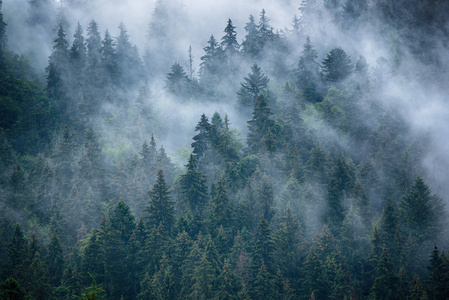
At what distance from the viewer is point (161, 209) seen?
181 feet

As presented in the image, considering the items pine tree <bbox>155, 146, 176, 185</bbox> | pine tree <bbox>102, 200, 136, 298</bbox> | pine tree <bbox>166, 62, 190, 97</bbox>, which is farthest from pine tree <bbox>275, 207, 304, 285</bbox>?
pine tree <bbox>166, 62, 190, 97</bbox>

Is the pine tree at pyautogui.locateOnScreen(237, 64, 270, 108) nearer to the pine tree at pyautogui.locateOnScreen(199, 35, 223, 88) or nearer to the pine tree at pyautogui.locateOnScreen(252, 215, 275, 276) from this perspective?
the pine tree at pyautogui.locateOnScreen(199, 35, 223, 88)

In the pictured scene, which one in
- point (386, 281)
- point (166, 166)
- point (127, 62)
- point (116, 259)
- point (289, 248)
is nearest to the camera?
point (386, 281)

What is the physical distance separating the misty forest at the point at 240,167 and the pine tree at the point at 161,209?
0.71 feet

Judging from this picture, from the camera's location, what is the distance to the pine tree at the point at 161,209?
5500 centimetres

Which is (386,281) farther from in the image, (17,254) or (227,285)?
(17,254)

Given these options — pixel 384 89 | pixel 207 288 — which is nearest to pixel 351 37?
pixel 384 89

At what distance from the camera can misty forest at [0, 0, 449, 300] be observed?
1877 inches

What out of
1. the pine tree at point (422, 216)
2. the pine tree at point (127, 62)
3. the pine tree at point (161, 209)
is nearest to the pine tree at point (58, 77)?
the pine tree at point (127, 62)

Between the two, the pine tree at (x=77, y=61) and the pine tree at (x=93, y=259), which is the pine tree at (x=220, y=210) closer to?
the pine tree at (x=93, y=259)

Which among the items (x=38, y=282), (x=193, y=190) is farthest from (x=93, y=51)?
(x=38, y=282)

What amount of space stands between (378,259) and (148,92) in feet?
206

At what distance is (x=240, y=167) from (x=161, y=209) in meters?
14.5

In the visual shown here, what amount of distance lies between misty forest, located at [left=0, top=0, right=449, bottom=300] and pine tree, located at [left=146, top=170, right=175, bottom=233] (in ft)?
0.71
